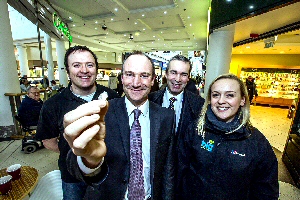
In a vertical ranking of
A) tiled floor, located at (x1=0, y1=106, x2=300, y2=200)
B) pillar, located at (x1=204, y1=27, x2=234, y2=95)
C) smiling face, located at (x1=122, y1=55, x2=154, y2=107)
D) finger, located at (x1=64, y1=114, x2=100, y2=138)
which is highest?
pillar, located at (x1=204, y1=27, x2=234, y2=95)

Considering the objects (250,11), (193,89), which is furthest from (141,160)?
(250,11)

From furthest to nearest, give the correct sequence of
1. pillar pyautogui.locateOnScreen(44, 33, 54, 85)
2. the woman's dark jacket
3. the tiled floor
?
pillar pyautogui.locateOnScreen(44, 33, 54, 85) < the tiled floor < the woman's dark jacket

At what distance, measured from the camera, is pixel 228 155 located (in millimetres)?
1338

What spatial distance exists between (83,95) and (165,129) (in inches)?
37.5

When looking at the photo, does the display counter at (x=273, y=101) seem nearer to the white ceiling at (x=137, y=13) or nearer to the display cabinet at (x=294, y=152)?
the white ceiling at (x=137, y=13)

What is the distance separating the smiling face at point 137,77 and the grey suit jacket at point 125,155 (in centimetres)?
15

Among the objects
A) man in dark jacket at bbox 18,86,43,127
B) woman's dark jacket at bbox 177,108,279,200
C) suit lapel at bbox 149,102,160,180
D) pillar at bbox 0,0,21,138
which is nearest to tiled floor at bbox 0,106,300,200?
pillar at bbox 0,0,21,138

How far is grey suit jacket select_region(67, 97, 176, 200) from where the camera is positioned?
118 centimetres

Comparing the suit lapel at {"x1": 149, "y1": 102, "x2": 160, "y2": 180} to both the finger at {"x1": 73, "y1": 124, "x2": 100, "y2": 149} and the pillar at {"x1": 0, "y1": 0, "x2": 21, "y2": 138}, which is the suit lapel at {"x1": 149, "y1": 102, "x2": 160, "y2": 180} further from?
the pillar at {"x1": 0, "y1": 0, "x2": 21, "y2": 138}

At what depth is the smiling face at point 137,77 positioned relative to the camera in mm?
1261

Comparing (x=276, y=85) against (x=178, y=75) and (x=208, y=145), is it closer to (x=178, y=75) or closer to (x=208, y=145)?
(x=178, y=75)

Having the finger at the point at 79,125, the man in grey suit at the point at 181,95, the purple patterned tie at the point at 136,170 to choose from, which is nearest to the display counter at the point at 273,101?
the man in grey suit at the point at 181,95

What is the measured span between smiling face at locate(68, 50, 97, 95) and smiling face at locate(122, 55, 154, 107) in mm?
524

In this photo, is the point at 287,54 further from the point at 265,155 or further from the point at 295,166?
the point at 265,155
